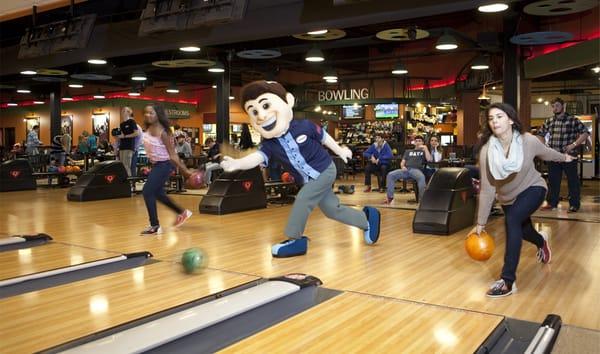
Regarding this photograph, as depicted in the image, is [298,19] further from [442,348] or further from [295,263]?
[442,348]

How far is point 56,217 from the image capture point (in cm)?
680

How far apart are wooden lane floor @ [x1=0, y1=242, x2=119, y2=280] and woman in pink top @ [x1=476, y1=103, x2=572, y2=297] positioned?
2963 mm

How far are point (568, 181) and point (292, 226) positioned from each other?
4.48 metres

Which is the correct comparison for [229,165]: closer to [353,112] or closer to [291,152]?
[291,152]

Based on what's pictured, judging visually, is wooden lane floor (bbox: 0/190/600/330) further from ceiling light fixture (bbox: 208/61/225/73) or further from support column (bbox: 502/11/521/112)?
ceiling light fixture (bbox: 208/61/225/73)

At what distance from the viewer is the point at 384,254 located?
14.9 ft

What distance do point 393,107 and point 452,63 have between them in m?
2.20

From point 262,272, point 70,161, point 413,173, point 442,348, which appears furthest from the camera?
point 70,161

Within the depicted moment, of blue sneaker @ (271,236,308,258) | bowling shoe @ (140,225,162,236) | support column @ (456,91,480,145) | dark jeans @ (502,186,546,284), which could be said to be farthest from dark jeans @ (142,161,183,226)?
support column @ (456,91,480,145)

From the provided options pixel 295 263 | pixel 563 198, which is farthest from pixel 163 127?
pixel 563 198

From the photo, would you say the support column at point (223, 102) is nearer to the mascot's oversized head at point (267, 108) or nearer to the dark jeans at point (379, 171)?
the dark jeans at point (379, 171)

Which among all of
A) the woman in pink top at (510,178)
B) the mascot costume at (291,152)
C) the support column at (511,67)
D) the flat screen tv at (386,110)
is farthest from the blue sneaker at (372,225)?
the flat screen tv at (386,110)

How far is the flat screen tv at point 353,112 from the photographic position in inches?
723

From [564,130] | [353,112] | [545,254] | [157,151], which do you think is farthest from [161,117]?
[353,112]
